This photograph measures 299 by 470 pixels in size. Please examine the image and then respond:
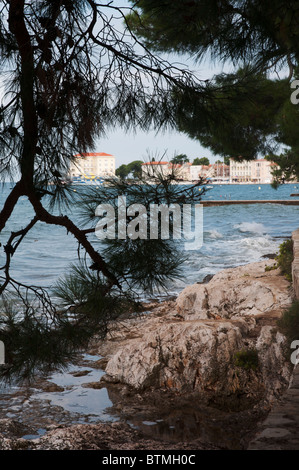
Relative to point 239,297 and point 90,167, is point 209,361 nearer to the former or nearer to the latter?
point 239,297

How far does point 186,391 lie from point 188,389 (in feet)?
0.08

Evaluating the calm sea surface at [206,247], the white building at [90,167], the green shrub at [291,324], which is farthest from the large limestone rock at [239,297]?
the white building at [90,167]

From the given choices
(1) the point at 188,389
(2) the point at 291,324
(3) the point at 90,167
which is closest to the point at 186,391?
(1) the point at 188,389

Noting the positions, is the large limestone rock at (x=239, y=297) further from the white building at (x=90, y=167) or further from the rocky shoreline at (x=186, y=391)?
the white building at (x=90, y=167)

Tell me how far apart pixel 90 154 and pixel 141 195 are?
1.62 feet

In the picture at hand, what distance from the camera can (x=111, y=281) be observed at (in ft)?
8.29

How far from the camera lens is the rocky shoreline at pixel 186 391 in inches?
143

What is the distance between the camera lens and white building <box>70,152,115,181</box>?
7.97 ft

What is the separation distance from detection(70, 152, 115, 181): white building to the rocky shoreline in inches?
53.5

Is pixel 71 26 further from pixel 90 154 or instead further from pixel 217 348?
pixel 217 348

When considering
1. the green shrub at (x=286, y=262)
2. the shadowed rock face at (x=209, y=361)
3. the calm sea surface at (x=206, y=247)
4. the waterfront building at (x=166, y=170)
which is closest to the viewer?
the waterfront building at (x=166, y=170)

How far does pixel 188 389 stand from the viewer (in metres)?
4.37

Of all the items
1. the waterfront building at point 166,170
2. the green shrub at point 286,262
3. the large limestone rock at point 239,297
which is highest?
the waterfront building at point 166,170
